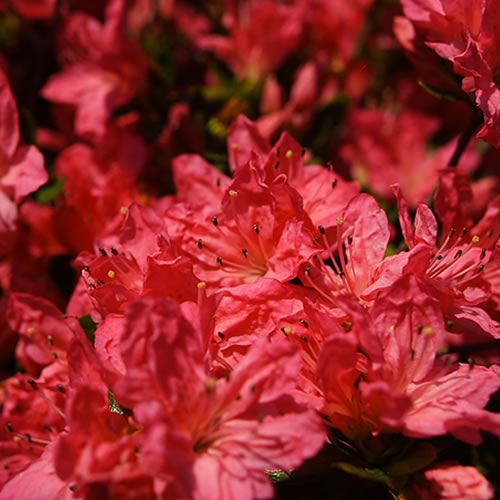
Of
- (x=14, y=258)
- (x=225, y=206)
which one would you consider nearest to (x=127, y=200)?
(x=14, y=258)

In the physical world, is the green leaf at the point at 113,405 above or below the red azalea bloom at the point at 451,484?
below

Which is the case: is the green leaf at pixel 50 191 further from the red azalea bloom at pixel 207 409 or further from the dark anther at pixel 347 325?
the dark anther at pixel 347 325

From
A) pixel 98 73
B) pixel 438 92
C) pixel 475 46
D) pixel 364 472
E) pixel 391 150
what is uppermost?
pixel 475 46

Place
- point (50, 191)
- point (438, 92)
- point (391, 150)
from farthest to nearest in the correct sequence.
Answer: point (391, 150) → point (50, 191) → point (438, 92)

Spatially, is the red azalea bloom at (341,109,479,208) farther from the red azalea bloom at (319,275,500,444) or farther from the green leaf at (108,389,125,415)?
the green leaf at (108,389,125,415)

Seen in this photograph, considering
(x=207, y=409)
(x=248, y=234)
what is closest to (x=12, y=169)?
(x=248, y=234)

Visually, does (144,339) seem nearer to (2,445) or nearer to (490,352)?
(2,445)

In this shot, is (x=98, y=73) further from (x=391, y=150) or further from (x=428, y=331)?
(x=428, y=331)

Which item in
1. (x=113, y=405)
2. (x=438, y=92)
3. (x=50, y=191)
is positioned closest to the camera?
(x=113, y=405)

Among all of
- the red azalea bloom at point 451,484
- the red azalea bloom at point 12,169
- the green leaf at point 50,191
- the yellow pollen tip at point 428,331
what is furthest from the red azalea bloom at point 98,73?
the red azalea bloom at point 451,484
